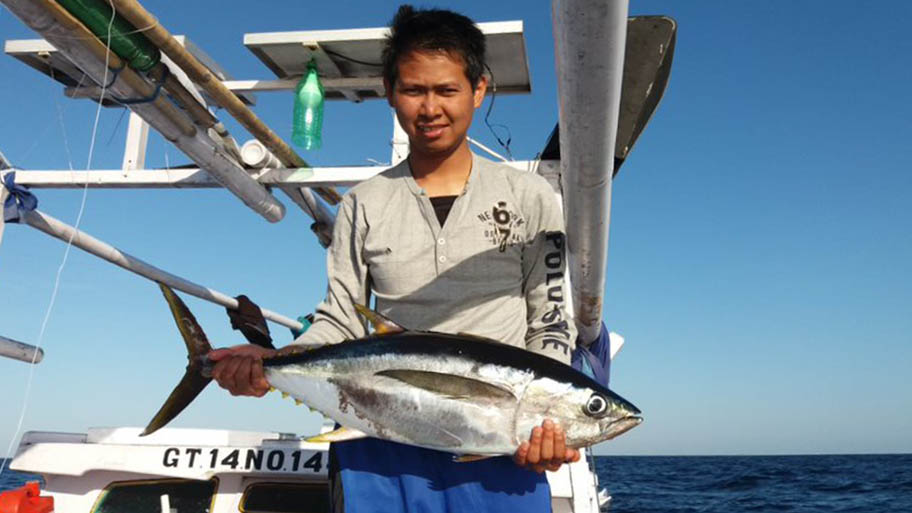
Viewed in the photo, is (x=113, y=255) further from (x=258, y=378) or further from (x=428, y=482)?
(x=428, y=482)

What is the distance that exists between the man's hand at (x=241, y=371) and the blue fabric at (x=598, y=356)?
2.75m

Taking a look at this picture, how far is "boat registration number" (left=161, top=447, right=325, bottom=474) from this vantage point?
14.8ft

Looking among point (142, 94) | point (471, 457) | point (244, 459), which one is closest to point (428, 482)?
point (471, 457)

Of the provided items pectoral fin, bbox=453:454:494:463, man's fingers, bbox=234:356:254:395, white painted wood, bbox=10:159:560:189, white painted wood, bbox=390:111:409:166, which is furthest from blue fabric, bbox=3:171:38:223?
pectoral fin, bbox=453:454:494:463

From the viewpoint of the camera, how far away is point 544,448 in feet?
6.66

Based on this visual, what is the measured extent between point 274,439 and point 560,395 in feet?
11.2

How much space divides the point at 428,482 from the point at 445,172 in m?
1.20

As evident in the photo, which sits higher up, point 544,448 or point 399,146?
point 399,146

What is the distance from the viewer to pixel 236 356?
2.39 m

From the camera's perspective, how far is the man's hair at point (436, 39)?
2543 millimetres

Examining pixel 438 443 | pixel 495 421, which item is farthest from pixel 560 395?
pixel 438 443

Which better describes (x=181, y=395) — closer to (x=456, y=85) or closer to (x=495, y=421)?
(x=495, y=421)

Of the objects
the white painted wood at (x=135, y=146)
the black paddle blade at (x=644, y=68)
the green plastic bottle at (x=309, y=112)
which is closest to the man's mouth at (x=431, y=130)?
the black paddle blade at (x=644, y=68)

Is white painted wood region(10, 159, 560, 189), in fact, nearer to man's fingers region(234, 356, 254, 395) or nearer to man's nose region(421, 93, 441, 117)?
man's nose region(421, 93, 441, 117)
